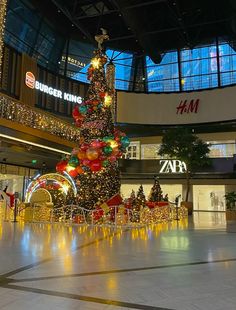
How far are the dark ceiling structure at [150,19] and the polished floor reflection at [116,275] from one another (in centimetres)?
1766

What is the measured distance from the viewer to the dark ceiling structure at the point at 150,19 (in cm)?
2334

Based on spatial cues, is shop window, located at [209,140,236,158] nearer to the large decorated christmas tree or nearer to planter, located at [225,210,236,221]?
planter, located at [225,210,236,221]

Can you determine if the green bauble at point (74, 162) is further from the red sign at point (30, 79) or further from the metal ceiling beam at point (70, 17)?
the metal ceiling beam at point (70, 17)

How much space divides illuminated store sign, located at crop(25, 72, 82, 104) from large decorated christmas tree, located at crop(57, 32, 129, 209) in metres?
9.90

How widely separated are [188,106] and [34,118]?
16.3 m

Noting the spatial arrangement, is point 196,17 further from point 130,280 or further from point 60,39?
point 130,280

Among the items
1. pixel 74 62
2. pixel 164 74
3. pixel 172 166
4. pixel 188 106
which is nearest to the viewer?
pixel 172 166

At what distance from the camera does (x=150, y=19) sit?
2602 centimetres

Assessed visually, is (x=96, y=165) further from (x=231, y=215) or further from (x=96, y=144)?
(x=231, y=215)

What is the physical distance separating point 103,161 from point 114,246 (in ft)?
18.8

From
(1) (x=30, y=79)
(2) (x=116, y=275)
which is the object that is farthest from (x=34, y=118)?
(2) (x=116, y=275)

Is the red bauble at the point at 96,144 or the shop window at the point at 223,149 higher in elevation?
the shop window at the point at 223,149

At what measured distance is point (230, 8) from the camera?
24094mm

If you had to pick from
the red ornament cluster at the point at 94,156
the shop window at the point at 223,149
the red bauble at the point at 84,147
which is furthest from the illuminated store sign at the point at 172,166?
the red bauble at the point at 84,147
